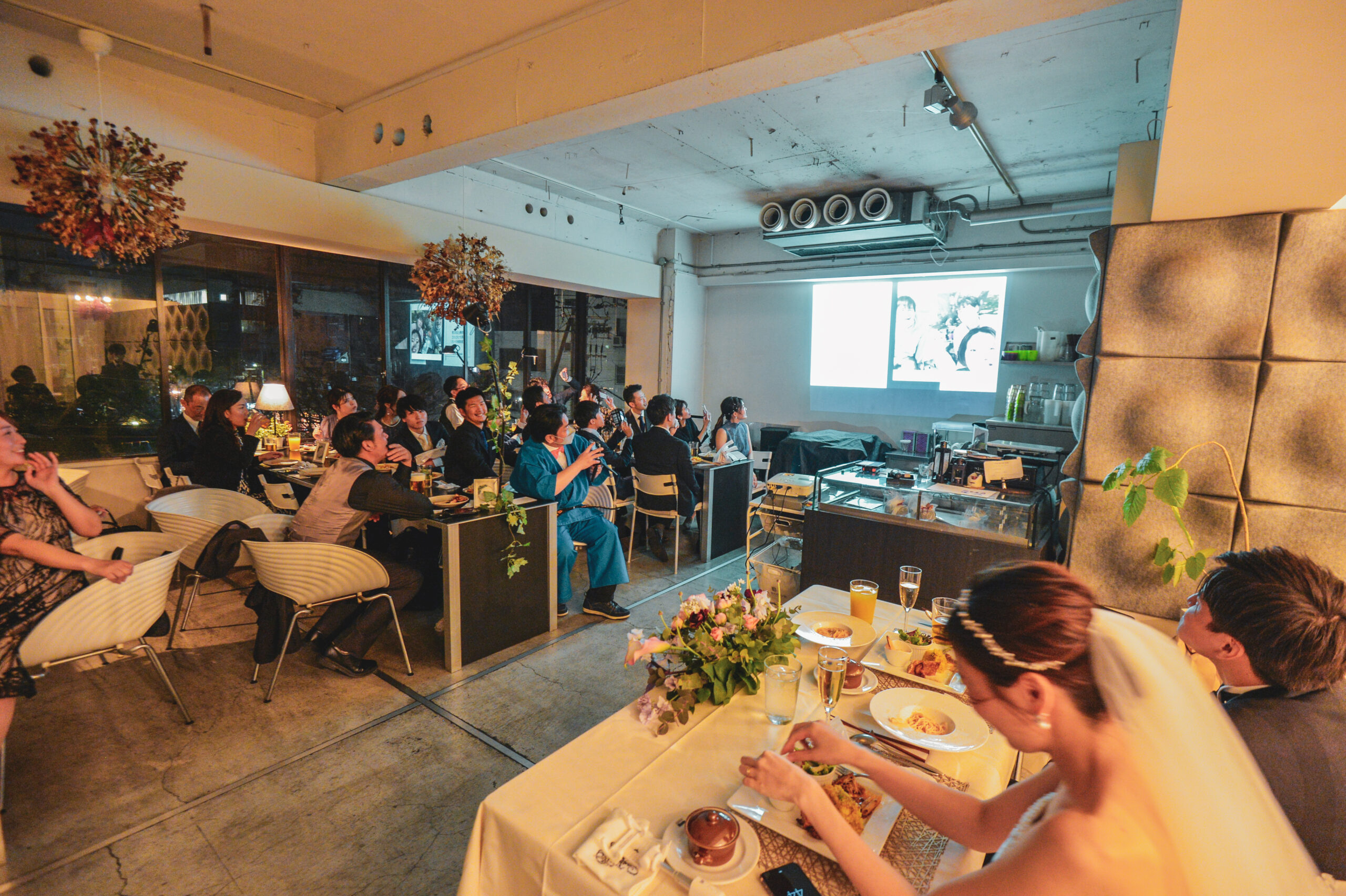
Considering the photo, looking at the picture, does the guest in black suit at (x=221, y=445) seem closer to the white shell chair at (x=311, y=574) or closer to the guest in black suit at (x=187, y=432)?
the guest in black suit at (x=187, y=432)

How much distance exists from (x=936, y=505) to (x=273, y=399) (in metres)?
5.09

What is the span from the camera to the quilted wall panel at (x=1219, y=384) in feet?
7.20

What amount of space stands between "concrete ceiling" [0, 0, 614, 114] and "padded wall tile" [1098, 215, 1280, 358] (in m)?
2.78

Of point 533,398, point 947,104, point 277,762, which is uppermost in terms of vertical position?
point 947,104

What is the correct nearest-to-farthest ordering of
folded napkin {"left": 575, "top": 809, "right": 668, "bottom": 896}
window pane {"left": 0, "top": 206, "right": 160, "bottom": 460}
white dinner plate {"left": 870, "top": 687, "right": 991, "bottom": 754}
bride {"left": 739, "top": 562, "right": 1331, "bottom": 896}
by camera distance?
bride {"left": 739, "top": 562, "right": 1331, "bottom": 896} < folded napkin {"left": 575, "top": 809, "right": 668, "bottom": 896} < white dinner plate {"left": 870, "top": 687, "right": 991, "bottom": 754} < window pane {"left": 0, "top": 206, "right": 160, "bottom": 460}

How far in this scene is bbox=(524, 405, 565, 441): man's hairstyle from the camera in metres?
3.77

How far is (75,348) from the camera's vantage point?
4.40 m

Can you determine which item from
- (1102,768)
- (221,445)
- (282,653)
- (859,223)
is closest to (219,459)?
(221,445)

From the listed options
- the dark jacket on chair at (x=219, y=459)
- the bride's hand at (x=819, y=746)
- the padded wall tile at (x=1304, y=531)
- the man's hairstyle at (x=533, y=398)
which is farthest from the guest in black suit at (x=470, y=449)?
the padded wall tile at (x=1304, y=531)

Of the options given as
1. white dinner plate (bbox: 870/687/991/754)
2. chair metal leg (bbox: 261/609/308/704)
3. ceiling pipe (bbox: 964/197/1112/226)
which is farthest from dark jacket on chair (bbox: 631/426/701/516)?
ceiling pipe (bbox: 964/197/1112/226)

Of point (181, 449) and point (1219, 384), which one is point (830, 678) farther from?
point (181, 449)

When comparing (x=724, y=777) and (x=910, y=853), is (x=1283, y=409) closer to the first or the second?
(x=910, y=853)

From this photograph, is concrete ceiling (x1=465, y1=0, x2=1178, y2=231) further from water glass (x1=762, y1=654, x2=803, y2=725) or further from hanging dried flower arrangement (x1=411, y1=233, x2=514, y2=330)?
water glass (x1=762, y1=654, x2=803, y2=725)

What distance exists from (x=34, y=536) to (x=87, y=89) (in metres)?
3.46
